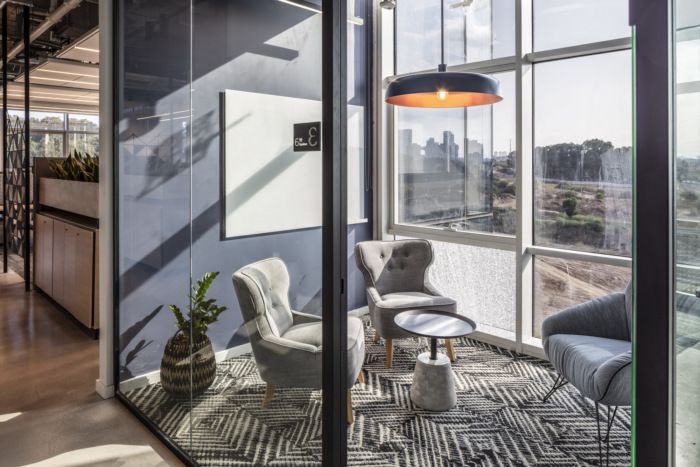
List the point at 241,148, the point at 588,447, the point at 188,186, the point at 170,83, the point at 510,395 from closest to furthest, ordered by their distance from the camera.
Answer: the point at 241,148, the point at 188,186, the point at 170,83, the point at 588,447, the point at 510,395

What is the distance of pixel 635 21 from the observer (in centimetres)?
Answer: 91

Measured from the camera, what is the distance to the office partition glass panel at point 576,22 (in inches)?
145

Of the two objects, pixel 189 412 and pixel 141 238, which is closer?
pixel 189 412

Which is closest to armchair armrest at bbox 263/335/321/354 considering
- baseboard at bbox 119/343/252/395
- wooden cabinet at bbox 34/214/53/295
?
baseboard at bbox 119/343/252/395

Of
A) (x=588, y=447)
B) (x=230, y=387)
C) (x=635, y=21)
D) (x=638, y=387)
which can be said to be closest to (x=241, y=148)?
(x=230, y=387)

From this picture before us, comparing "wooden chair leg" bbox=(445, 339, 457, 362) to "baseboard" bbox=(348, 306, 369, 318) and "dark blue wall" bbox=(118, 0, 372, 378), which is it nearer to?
"baseboard" bbox=(348, 306, 369, 318)

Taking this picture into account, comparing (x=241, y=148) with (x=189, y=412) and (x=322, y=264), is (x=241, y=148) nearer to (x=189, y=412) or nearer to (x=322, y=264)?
(x=322, y=264)

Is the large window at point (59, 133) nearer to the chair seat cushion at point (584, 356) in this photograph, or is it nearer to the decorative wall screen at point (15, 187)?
the decorative wall screen at point (15, 187)

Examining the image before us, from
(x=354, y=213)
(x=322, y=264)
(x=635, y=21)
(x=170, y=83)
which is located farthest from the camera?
(x=354, y=213)

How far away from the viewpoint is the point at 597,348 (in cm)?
291

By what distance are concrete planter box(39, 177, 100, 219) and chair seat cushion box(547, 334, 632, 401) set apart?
11.9ft

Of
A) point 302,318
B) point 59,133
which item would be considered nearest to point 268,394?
point 302,318

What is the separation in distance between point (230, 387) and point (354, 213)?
3328mm

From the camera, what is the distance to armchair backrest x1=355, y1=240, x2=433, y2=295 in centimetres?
454
